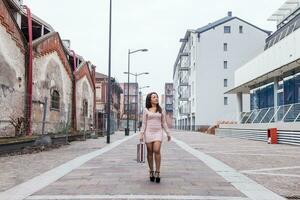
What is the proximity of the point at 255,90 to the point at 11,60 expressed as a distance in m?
29.5

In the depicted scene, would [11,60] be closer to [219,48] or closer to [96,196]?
[96,196]

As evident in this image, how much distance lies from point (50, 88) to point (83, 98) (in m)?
10.8

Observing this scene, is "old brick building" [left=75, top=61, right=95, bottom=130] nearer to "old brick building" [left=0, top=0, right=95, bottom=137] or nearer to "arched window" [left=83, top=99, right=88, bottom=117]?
"arched window" [left=83, top=99, right=88, bottom=117]

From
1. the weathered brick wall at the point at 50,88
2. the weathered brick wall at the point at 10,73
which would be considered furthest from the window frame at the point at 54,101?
the weathered brick wall at the point at 10,73

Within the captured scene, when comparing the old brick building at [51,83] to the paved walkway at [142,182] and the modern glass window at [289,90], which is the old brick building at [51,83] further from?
the modern glass window at [289,90]

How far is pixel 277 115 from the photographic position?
26.7 m

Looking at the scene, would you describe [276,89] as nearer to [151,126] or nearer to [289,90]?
[289,90]

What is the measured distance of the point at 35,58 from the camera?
21.5 metres

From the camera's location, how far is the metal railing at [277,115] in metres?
23.9

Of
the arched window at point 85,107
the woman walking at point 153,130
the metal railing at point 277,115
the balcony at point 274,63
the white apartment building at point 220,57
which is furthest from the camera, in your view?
the white apartment building at point 220,57

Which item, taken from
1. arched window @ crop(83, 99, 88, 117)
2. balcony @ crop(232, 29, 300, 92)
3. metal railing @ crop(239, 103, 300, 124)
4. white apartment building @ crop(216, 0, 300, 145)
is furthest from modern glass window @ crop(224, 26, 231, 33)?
arched window @ crop(83, 99, 88, 117)

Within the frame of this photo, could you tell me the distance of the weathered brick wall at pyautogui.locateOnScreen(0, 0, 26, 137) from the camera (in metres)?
17.0

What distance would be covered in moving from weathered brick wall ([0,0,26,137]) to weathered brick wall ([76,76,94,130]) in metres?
12.0

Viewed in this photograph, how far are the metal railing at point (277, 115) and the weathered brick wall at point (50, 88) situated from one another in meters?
12.7
